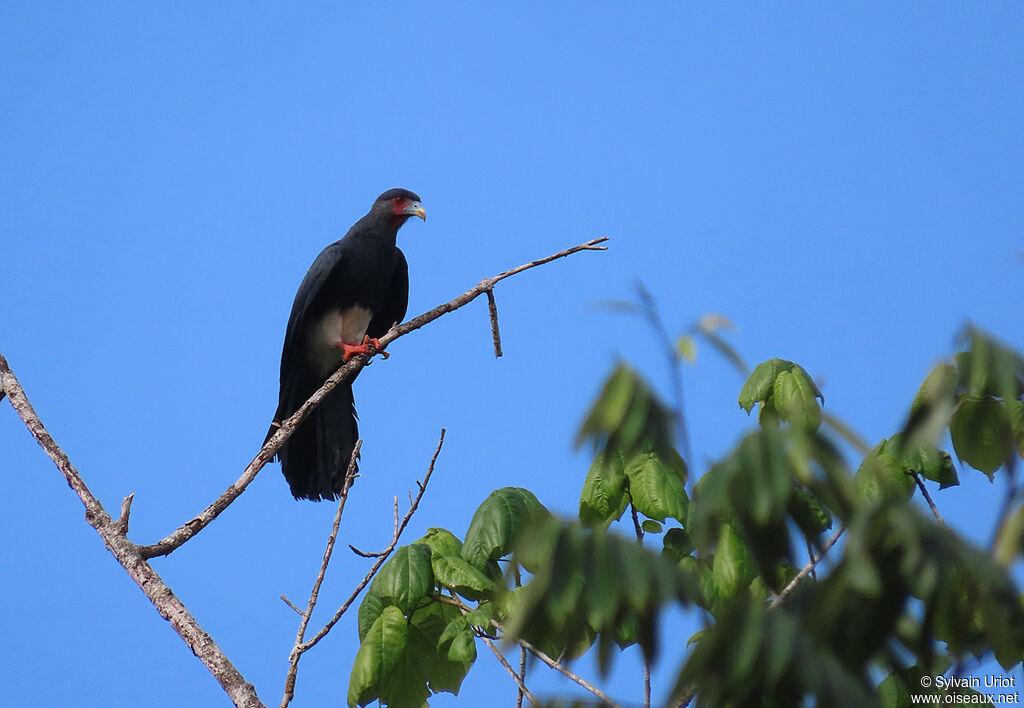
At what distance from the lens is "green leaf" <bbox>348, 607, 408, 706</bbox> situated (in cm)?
246

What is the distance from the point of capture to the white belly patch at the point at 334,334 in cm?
560

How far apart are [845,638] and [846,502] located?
15cm

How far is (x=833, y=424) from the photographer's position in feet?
3.96

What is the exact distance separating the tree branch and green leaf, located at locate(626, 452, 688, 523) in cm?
99

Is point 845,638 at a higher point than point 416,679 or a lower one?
lower

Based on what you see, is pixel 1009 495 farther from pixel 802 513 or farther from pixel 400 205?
pixel 400 205

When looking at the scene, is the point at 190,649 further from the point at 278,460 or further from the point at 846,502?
the point at 278,460

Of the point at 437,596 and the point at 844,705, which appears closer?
the point at 844,705

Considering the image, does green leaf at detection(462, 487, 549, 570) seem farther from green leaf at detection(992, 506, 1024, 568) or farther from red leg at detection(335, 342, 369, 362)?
red leg at detection(335, 342, 369, 362)

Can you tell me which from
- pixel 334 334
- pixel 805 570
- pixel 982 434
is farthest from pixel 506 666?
pixel 334 334

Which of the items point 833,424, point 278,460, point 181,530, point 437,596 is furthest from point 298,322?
point 833,424

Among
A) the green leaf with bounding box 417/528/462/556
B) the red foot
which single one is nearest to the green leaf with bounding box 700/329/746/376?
the green leaf with bounding box 417/528/462/556

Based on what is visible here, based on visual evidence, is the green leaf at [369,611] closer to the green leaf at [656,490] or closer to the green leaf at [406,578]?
the green leaf at [406,578]

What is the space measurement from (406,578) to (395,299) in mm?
3717
